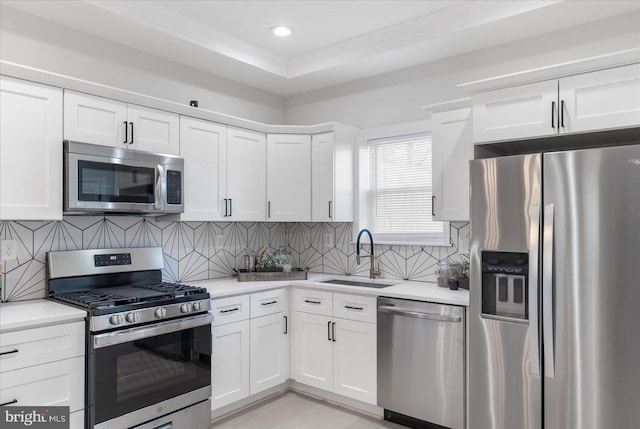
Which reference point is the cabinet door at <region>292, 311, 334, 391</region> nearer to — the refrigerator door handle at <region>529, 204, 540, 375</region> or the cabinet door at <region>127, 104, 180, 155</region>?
the refrigerator door handle at <region>529, 204, 540, 375</region>

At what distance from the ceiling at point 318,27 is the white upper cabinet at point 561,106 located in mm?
597

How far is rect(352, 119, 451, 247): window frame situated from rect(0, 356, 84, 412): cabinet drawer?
244 cm

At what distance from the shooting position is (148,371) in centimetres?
260

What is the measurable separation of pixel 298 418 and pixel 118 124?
240 centimetres

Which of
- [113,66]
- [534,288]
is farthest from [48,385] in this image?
[534,288]

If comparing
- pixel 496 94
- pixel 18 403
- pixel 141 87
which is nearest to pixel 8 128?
pixel 141 87

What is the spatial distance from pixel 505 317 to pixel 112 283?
2555mm

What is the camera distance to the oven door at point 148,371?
2.36 meters

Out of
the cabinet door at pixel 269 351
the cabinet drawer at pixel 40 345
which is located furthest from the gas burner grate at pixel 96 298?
the cabinet door at pixel 269 351

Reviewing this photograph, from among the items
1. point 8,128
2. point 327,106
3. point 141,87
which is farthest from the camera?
point 327,106

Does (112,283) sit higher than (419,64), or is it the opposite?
(419,64)

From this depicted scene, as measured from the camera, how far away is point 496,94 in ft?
8.73

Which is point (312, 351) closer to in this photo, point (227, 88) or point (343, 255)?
point (343, 255)

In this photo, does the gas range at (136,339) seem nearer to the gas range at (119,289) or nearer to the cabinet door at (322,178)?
the gas range at (119,289)
